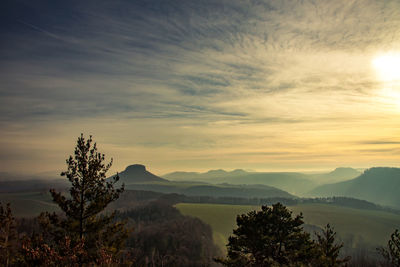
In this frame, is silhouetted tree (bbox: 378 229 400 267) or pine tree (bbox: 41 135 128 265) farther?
silhouetted tree (bbox: 378 229 400 267)

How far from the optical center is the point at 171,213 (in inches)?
7800

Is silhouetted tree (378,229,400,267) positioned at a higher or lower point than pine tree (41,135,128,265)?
lower

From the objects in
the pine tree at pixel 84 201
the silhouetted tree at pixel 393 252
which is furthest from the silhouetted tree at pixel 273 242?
the pine tree at pixel 84 201

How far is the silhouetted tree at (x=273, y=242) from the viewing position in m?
23.6

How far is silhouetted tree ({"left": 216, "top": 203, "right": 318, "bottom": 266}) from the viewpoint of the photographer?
2358 cm

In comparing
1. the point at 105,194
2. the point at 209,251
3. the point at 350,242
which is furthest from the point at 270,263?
the point at 350,242

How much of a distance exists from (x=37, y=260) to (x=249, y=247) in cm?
1894

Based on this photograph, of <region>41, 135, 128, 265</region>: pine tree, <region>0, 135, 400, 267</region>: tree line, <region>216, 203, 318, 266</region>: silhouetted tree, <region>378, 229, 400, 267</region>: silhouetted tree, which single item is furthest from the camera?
<region>378, 229, 400, 267</region>: silhouetted tree

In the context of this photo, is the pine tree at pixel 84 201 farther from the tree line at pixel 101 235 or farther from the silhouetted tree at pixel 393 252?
the silhouetted tree at pixel 393 252

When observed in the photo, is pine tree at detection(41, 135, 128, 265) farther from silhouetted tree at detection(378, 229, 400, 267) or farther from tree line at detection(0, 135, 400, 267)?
silhouetted tree at detection(378, 229, 400, 267)

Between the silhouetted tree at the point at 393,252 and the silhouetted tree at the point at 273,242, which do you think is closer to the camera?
the silhouetted tree at the point at 273,242

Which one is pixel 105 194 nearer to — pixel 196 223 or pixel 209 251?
pixel 209 251

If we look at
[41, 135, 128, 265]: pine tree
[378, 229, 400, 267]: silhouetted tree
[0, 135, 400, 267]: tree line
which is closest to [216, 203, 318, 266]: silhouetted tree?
[0, 135, 400, 267]: tree line

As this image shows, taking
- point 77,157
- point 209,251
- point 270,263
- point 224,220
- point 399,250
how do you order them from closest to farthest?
point 77,157 < point 270,263 < point 399,250 < point 209,251 < point 224,220
